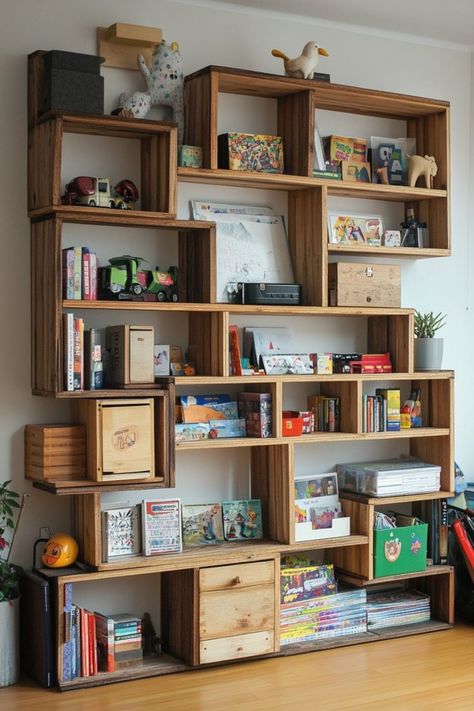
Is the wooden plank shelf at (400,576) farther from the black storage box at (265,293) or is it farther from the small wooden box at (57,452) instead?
the small wooden box at (57,452)

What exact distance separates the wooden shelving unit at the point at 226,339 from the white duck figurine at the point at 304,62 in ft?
0.24

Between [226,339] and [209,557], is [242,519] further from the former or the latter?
[226,339]

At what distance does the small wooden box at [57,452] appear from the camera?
12.2 feet

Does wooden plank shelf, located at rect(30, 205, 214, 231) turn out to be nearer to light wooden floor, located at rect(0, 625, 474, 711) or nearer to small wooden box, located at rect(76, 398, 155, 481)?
small wooden box, located at rect(76, 398, 155, 481)

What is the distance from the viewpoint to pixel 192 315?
4.18 meters

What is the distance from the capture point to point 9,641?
3.66 metres

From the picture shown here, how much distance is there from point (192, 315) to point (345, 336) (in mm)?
790

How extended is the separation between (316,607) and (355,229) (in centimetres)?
164

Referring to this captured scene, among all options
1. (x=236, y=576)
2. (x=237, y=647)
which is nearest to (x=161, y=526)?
(x=236, y=576)

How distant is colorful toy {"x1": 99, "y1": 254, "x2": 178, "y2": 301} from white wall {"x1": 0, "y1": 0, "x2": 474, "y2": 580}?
26 centimetres

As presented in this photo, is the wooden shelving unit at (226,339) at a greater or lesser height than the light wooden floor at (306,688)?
greater

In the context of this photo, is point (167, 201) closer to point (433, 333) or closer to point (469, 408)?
point (433, 333)

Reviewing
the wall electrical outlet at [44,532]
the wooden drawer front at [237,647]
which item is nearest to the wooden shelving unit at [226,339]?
the wooden drawer front at [237,647]

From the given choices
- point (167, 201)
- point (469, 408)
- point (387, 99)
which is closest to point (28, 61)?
point (167, 201)
